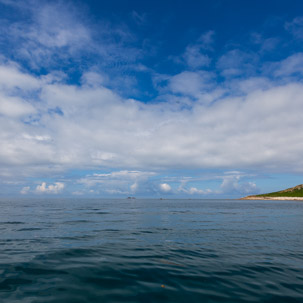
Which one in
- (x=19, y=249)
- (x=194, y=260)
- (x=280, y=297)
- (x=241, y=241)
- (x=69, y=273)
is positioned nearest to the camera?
(x=280, y=297)

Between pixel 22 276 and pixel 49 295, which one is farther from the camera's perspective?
pixel 22 276

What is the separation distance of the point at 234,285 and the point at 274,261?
242 inches

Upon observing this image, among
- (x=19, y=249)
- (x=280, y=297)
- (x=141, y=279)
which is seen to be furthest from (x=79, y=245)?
(x=280, y=297)

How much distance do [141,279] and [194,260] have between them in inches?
199

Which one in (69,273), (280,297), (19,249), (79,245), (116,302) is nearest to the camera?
(116,302)

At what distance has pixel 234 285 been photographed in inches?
437

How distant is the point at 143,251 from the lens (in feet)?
57.9

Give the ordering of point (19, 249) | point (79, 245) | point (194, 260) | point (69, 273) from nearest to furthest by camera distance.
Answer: point (69, 273) < point (194, 260) < point (19, 249) < point (79, 245)

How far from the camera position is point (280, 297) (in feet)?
32.7

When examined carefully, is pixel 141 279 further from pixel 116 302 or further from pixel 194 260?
pixel 194 260

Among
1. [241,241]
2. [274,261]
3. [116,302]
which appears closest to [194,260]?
[274,261]

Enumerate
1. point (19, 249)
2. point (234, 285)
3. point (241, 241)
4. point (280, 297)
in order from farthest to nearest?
point (241, 241) → point (19, 249) → point (234, 285) → point (280, 297)

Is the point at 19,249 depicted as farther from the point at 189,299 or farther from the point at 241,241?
the point at 241,241

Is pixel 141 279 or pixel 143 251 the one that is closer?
pixel 141 279
